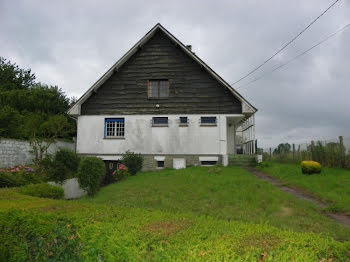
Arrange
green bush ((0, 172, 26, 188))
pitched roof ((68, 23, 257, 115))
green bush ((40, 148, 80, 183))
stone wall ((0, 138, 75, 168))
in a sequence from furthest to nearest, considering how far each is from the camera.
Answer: pitched roof ((68, 23, 257, 115)) → stone wall ((0, 138, 75, 168)) → green bush ((40, 148, 80, 183)) → green bush ((0, 172, 26, 188))

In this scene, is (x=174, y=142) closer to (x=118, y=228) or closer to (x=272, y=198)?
(x=272, y=198)

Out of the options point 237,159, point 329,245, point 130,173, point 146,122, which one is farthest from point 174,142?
point 329,245

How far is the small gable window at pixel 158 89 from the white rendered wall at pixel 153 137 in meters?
1.56

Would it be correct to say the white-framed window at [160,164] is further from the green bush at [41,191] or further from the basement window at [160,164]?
the green bush at [41,191]

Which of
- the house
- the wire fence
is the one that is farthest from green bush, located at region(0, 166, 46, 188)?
the wire fence

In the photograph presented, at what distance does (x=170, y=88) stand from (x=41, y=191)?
11.2 metres

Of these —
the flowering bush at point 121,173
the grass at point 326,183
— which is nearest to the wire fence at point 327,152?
the grass at point 326,183

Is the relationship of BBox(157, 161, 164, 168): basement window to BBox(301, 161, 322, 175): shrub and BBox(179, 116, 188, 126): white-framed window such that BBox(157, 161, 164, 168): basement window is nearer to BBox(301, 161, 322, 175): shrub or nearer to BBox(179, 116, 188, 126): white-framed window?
BBox(179, 116, 188, 126): white-framed window

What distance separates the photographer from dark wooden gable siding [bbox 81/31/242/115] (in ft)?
58.2

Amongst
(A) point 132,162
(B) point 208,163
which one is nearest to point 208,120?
(B) point 208,163

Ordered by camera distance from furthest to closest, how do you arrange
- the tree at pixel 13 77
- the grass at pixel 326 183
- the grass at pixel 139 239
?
the tree at pixel 13 77, the grass at pixel 326 183, the grass at pixel 139 239

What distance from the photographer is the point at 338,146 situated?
14.7 m

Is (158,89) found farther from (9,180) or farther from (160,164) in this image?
(9,180)

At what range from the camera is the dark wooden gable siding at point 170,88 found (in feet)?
58.2
